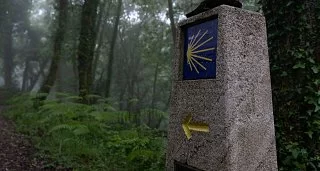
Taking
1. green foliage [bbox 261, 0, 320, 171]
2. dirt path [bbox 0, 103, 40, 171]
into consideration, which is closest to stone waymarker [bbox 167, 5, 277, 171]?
green foliage [bbox 261, 0, 320, 171]

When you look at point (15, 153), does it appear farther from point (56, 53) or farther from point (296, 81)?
point (56, 53)

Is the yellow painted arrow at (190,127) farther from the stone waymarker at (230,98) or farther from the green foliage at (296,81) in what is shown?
the green foliage at (296,81)

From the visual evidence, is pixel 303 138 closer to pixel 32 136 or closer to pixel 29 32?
pixel 32 136

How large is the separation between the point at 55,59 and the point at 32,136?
290 inches

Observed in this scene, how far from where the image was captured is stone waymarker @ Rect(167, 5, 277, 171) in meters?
3.32

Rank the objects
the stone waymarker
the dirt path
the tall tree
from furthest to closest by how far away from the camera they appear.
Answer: the tall tree, the dirt path, the stone waymarker

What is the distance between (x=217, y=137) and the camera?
3391 millimetres

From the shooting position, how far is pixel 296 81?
4.24 m

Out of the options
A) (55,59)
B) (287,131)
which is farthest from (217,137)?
(55,59)

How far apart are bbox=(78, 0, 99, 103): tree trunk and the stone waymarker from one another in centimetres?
910

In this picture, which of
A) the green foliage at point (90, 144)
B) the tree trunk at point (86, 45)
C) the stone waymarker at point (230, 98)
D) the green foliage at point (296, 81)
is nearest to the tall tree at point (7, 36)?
the tree trunk at point (86, 45)

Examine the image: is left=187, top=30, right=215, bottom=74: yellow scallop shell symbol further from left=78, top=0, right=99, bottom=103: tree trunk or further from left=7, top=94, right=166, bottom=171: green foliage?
left=78, top=0, right=99, bottom=103: tree trunk

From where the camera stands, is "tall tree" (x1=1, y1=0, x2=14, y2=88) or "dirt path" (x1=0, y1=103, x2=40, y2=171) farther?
"tall tree" (x1=1, y1=0, x2=14, y2=88)

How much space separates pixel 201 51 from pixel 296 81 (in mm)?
1360
